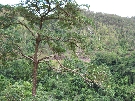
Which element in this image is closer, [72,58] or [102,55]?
[72,58]

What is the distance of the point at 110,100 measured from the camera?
160ft

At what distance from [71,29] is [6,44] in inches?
75.7

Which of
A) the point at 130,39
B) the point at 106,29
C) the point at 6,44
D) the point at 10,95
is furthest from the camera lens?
the point at 106,29

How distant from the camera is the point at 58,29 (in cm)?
928

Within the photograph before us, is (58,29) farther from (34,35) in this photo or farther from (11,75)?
(11,75)

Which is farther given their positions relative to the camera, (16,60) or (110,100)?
(110,100)

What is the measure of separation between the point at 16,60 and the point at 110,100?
4089 centimetres

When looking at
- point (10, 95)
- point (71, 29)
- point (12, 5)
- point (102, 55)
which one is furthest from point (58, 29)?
point (102, 55)

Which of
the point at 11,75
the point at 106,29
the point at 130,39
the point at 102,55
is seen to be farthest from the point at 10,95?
the point at 106,29

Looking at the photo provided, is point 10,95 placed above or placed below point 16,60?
below

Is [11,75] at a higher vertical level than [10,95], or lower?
lower

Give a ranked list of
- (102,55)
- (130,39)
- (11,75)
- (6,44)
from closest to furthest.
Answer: (6,44) < (11,75) < (102,55) < (130,39)

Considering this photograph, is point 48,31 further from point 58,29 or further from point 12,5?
point 12,5

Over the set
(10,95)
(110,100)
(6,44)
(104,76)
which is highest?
(6,44)
